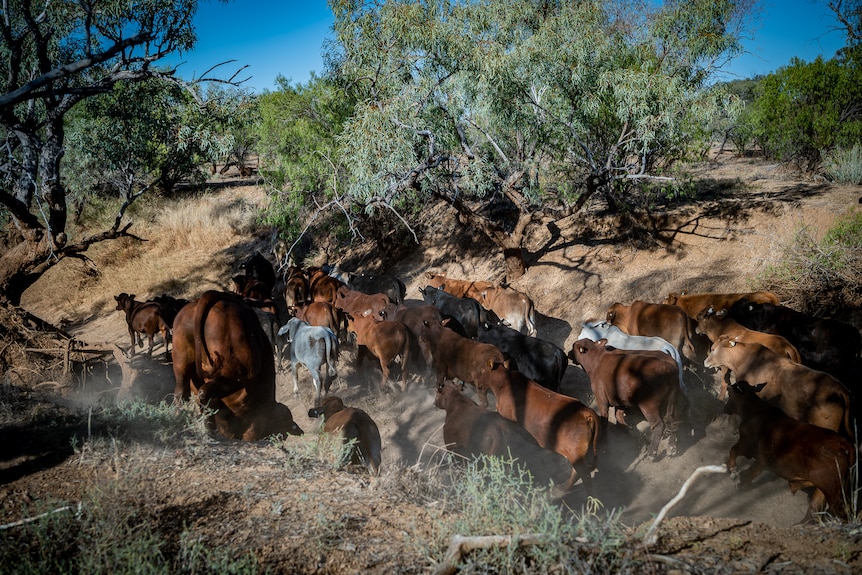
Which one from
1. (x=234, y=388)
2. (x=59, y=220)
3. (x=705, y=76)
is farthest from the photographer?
(x=705, y=76)

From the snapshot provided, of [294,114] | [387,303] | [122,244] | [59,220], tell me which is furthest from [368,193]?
[122,244]

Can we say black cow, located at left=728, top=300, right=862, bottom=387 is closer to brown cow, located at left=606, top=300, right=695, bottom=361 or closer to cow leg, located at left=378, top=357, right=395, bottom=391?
brown cow, located at left=606, top=300, right=695, bottom=361

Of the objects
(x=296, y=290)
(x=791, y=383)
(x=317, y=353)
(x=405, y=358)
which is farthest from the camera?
(x=296, y=290)

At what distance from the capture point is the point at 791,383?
21.3ft

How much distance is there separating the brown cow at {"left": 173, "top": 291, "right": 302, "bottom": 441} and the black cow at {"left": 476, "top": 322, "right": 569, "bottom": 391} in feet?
12.5

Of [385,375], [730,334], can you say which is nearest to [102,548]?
[385,375]

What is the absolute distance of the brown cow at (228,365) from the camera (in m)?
5.82

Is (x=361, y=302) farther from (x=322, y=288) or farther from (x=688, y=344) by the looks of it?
(x=688, y=344)

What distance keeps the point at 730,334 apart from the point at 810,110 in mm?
13330

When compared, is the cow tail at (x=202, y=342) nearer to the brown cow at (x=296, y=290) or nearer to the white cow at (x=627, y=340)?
the white cow at (x=627, y=340)

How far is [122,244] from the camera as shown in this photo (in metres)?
20.0

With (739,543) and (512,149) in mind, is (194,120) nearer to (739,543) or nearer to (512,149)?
(512,149)

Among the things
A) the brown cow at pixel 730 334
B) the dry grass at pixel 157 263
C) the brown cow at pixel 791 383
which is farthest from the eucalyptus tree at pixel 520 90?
the dry grass at pixel 157 263

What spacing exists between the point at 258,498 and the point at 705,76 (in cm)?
1281
